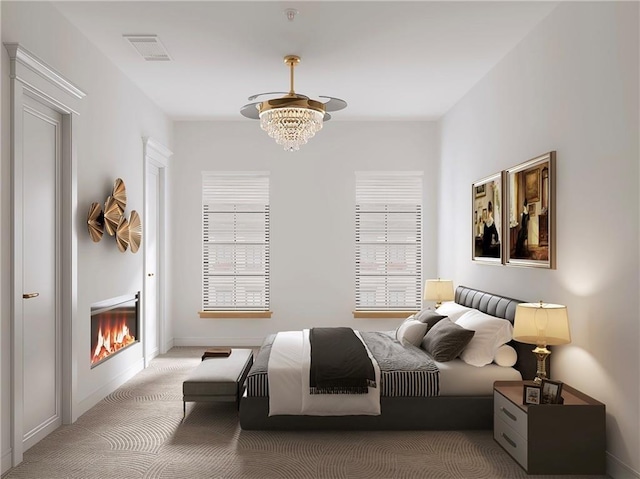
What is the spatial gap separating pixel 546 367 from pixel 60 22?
423 centimetres

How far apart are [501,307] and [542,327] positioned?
3.41 ft

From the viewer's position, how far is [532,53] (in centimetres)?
414

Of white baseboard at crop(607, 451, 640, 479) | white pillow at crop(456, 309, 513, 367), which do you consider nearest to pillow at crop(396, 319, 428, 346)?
white pillow at crop(456, 309, 513, 367)

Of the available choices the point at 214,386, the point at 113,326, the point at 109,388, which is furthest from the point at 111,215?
the point at 214,386

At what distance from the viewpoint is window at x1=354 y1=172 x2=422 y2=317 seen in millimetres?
7195

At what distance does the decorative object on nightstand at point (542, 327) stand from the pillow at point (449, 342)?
643mm

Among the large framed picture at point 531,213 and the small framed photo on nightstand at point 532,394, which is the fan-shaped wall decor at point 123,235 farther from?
the small framed photo on nightstand at point 532,394

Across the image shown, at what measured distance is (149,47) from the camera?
4.46m

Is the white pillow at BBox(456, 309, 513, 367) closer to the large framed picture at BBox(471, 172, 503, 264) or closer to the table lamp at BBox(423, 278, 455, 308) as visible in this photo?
the large framed picture at BBox(471, 172, 503, 264)

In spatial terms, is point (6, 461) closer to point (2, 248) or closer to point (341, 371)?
point (2, 248)

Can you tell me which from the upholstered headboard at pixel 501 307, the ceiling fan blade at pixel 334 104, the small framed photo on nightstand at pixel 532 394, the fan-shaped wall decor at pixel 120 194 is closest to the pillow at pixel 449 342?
the upholstered headboard at pixel 501 307

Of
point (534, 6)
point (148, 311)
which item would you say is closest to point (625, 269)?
point (534, 6)

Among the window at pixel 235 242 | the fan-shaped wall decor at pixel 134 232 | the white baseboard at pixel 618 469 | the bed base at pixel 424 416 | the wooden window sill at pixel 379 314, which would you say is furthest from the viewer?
the window at pixel 235 242

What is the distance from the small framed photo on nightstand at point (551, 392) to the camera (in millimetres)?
3128
